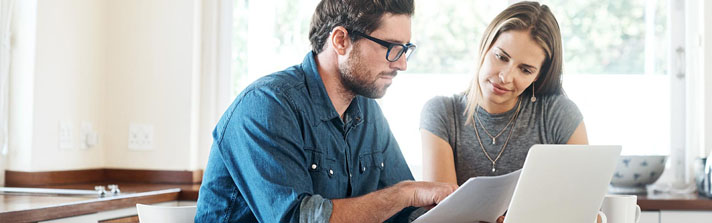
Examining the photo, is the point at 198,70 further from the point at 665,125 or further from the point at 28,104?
the point at 665,125

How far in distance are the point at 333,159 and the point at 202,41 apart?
5.41ft

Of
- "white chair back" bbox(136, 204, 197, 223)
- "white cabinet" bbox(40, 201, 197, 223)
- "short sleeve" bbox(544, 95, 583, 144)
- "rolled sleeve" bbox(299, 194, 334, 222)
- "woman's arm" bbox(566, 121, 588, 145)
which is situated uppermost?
"short sleeve" bbox(544, 95, 583, 144)

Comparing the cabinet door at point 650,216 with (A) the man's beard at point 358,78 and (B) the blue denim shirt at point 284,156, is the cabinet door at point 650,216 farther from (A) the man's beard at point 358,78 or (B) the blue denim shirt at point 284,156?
(A) the man's beard at point 358,78

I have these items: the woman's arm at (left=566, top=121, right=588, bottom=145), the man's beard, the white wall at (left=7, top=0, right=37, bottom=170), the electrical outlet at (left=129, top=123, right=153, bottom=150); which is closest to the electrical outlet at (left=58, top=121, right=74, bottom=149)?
the white wall at (left=7, top=0, right=37, bottom=170)

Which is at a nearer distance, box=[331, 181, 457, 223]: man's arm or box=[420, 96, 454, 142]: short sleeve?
box=[331, 181, 457, 223]: man's arm

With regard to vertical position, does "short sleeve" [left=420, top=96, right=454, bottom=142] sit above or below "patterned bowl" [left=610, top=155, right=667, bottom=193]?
above

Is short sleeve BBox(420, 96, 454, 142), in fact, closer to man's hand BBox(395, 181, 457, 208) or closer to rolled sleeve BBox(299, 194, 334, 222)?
man's hand BBox(395, 181, 457, 208)

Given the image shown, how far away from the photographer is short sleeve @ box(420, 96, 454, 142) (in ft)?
6.26

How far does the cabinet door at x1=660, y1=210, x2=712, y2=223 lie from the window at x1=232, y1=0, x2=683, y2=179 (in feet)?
1.62

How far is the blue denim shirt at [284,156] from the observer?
1.34 m

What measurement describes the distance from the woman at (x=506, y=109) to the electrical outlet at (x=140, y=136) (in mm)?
1432

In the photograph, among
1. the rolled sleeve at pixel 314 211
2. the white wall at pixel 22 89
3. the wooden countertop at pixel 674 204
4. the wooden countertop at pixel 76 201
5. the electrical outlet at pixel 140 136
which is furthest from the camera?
the electrical outlet at pixel 140 136

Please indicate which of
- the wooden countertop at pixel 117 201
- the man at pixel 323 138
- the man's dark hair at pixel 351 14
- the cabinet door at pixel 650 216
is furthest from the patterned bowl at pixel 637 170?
the man's dark hair at pixel 351 14

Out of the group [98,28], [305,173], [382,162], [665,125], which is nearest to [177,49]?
[98,28]
